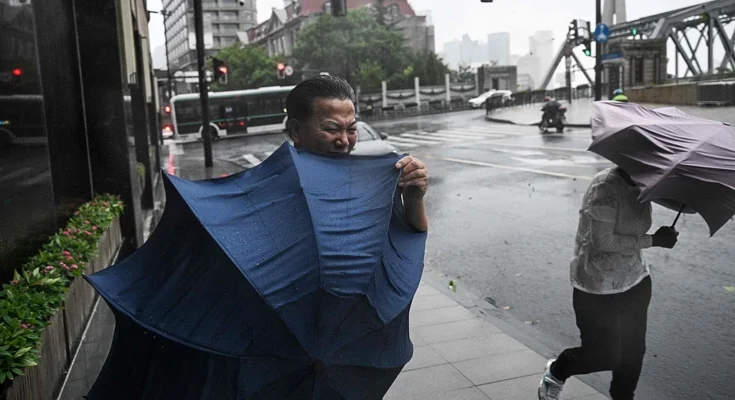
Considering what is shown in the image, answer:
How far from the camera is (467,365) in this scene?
5.19m

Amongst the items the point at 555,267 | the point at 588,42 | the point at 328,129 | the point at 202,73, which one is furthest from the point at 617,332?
the point at 588,42

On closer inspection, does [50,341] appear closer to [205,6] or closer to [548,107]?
[548,107]

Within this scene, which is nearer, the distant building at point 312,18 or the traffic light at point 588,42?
the traffic light at point 588,42

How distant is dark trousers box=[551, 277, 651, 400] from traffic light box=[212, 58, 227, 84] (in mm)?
23810

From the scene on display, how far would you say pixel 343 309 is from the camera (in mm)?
1866

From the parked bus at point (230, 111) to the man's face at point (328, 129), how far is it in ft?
132

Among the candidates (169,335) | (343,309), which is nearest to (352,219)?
(343,309)

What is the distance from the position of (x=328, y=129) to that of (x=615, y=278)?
215cm

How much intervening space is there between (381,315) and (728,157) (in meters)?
2.37

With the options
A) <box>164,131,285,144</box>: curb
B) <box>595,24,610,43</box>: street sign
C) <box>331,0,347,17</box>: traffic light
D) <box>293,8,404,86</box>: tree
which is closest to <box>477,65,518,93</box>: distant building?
<box>293,8,404,86</box>: tree

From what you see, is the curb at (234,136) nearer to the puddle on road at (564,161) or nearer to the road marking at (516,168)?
the road marking at (516,168)

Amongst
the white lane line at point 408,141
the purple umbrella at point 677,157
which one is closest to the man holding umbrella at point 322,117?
the purple umbrella at point 677,157

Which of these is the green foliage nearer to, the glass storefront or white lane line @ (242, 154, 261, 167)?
the glass storefront

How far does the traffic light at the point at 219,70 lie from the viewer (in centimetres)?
2619
